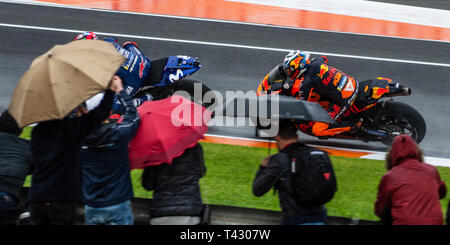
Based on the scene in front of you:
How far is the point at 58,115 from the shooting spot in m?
4.30

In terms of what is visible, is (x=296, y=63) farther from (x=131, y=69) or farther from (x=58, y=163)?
(x=58, y=163)

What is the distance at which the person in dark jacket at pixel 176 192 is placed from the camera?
4.77 meters

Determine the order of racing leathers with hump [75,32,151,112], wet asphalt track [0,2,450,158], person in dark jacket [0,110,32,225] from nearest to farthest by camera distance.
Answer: person in dark jacket [0,110,32,225]
racing leathers with hump [75,32,151,112]
wet asphalt track [0,2,450,158]

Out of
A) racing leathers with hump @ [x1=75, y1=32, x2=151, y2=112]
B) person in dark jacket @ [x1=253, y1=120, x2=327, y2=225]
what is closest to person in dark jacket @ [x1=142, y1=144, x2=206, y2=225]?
person in dark jacket @ [x1=253, y1=120, x2=327, y2=225]

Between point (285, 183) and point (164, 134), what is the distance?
1.10 metres

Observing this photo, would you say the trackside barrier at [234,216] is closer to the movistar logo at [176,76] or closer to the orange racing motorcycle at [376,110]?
the orange racing motorcycle at [376,110]

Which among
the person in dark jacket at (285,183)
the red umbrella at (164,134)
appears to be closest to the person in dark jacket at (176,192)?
the red umbrella at (164,134)

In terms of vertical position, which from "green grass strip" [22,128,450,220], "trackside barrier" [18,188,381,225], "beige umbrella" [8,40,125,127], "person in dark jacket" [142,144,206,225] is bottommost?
"green grass strip" [22,128,450,220]

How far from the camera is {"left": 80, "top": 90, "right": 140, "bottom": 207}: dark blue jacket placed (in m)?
4.54

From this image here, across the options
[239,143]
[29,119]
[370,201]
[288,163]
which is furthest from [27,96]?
[239,143]

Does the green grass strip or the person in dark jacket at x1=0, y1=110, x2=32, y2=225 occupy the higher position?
the person in dark jacket at x1=0, y1=110, x2=32, y2=225

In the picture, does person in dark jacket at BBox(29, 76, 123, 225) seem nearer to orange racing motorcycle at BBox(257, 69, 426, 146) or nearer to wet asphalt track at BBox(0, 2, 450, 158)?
orange racing motorcycle at BBox(257, 69, 426, 146)

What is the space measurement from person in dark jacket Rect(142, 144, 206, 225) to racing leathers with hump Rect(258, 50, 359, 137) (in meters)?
3.52

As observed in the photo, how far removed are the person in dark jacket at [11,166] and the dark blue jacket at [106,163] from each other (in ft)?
2.76
